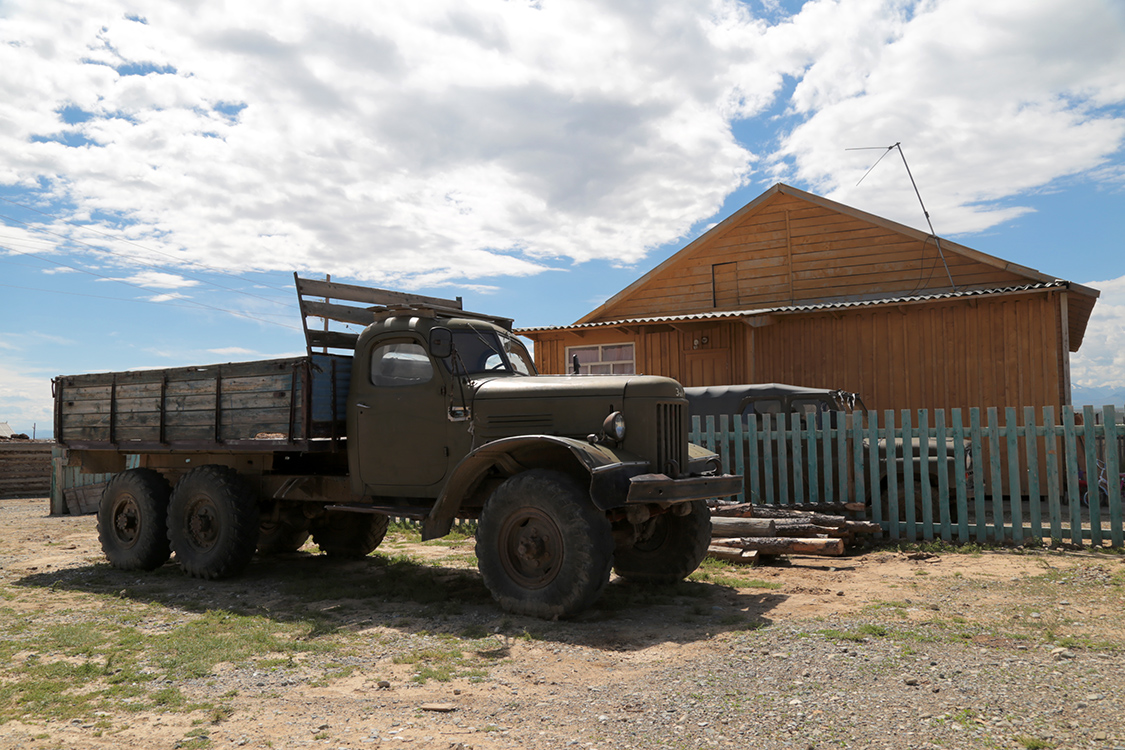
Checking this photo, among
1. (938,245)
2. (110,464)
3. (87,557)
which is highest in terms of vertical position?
(938,245)

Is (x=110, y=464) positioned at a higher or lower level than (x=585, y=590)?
higher

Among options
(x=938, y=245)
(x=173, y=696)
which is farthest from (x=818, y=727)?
(x=938, y=245)

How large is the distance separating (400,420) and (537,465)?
1.40 m

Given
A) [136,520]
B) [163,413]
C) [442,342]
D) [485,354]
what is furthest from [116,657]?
[136,520]

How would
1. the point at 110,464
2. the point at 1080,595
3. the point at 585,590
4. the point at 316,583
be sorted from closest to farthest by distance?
the point at 585,590 < the point at 1080,595 < the point at 316,583 < the point at 110,464

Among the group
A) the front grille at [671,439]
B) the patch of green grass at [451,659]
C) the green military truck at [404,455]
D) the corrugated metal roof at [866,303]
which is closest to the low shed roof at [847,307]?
the corrugated metal roof at [866,303]

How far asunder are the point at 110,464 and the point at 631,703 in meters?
7.72

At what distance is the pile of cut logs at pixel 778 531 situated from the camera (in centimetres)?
797

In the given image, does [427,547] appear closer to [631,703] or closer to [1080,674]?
[631,703]

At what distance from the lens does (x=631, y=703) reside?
12.5 ft

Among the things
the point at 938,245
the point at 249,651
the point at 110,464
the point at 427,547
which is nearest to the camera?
the point at 249,651

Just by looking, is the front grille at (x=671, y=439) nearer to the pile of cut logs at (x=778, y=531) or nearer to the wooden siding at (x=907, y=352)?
the pile of cut logs at (x=778, y=531)

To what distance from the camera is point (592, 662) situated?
4605mm

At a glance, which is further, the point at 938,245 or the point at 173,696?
the point at 938,245
